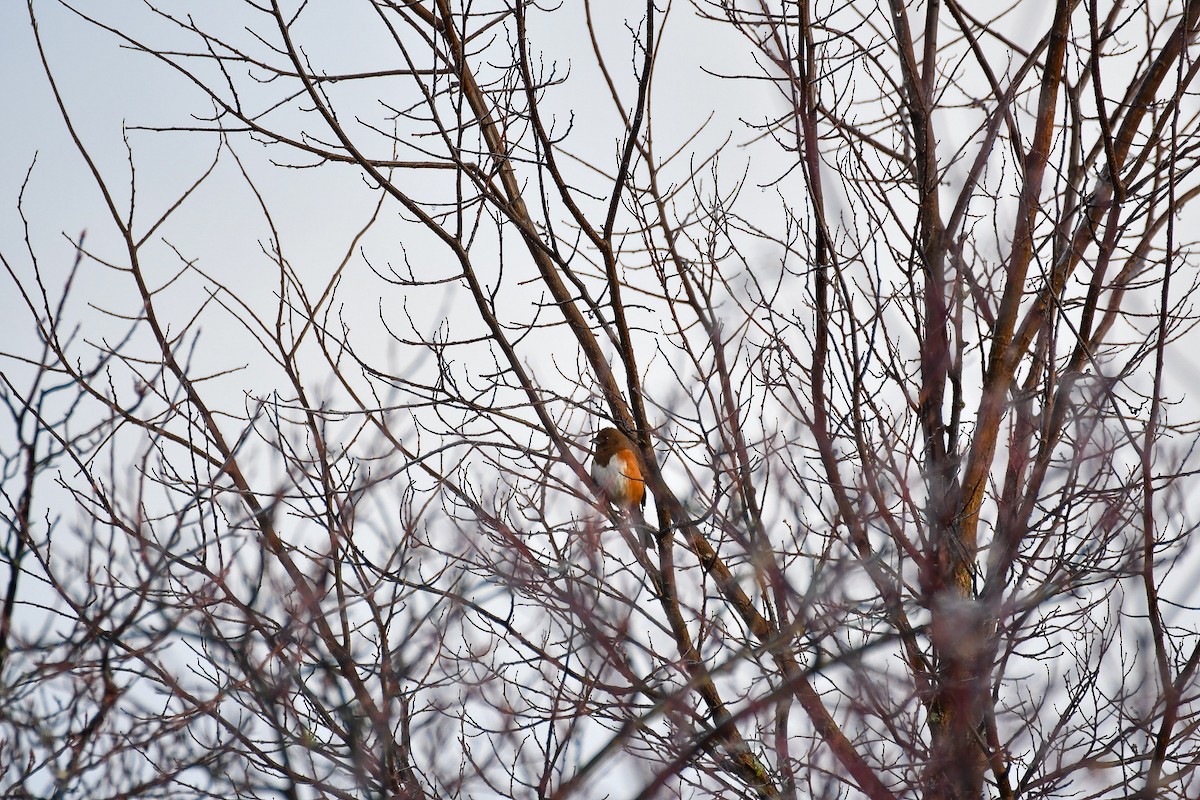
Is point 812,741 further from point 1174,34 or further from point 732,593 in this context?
point 1174,34

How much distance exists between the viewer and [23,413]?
241 centimetres

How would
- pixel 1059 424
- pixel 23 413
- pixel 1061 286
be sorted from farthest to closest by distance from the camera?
1. pixel 1061 286
2. pixel 1059 424
3. pixel 23 413

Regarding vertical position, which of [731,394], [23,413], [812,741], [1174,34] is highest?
[1174,34]

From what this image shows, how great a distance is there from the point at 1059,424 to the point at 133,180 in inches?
127

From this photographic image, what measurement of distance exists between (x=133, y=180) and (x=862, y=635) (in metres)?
2.97

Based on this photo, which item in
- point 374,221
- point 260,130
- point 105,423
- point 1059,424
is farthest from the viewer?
point 374,221

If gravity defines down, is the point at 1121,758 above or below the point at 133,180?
below

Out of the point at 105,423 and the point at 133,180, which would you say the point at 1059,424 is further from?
the point at 133,180

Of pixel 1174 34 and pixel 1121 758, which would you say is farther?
pixel 1174 34

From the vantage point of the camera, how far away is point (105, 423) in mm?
2629

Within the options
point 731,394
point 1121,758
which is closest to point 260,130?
point 731,394

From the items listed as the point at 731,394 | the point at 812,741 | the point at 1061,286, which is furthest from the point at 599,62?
the point at 812,741

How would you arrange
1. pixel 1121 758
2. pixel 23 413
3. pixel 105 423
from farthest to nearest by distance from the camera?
pixel 1121 758, pixel 105 423, pixel 23 413

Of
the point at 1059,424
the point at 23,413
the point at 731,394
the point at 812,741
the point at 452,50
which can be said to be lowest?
the point at 812,741
